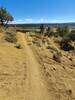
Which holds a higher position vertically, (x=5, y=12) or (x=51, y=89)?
(x=5, y=12)

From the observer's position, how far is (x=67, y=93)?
1494 centimetres

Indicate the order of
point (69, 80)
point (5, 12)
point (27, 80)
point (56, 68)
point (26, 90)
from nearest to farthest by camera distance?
point (26, 90) → point (27, 80) → point (69, 80) → point (56, 68) → point (5, 12)

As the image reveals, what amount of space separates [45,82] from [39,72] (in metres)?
2.65

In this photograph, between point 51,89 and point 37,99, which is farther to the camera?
point 51,89

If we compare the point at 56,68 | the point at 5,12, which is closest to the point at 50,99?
the point at 56,68

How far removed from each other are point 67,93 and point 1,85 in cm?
437

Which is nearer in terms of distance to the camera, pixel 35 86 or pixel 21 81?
pixel 35 86

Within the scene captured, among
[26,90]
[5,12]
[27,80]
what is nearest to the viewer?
[26,90]

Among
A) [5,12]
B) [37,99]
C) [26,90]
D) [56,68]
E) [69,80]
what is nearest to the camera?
[37,99]

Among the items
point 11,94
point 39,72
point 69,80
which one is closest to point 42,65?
point 39,72

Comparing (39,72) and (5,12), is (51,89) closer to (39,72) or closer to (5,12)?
(39,72)

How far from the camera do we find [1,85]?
50.6 ft

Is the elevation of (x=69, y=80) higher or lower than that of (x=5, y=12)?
lower

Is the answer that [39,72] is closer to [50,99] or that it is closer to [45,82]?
[45,82]
